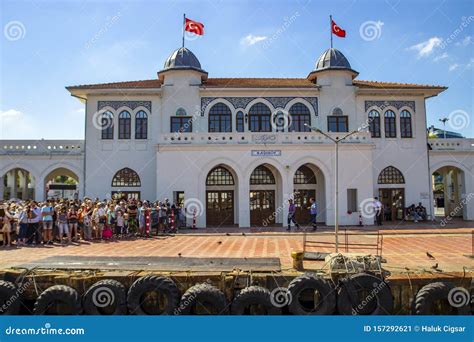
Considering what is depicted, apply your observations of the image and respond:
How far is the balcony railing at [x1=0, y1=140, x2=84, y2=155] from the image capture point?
22281 millimetres

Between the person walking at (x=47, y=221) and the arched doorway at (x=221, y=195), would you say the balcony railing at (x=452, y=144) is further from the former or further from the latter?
the person walking at (x=47, y=221)

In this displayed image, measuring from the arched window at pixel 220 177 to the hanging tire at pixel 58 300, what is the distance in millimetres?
13641

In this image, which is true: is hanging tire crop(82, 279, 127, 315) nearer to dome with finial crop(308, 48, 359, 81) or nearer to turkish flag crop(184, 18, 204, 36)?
turkish flag crop(184, 18, 204, 36)

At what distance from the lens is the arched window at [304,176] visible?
21828 millimetres

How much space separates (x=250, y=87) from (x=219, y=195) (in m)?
6.91

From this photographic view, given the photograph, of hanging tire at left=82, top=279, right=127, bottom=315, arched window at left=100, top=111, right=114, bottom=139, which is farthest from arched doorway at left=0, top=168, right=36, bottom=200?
hanging tire at left=82, top=279, right=127, bottom=315

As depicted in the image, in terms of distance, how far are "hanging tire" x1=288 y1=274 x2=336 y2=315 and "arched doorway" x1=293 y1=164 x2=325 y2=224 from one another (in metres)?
13.3

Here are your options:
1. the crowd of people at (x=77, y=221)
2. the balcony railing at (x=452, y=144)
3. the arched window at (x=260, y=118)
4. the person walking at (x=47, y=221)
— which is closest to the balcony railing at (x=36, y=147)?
the crowd of people at (x=77, y=221)

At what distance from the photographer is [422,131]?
23156 millimetres

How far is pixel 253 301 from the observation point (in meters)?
8.20

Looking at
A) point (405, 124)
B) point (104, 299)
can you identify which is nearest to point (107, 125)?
point (104, 299)

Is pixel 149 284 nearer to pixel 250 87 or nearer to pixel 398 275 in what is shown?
pixel 398 275

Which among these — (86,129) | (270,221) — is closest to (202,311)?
(270,221)

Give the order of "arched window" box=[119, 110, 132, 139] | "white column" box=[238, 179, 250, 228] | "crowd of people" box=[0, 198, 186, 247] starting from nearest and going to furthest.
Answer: "crowd of people" box=[0, 198, 186, 247] < "white column" box=[238, 179, 250, 228] < "arched window" box=[119, 110, 132, 139]
